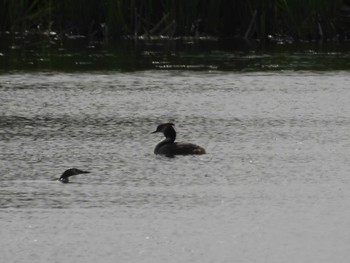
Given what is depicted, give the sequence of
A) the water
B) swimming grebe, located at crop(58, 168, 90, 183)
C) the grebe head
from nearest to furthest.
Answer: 1. the water
2. swimming grebe, located at crop(58, 168, 90, 183)
3. the grebe head

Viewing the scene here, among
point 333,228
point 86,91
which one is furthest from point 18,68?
point 333,228

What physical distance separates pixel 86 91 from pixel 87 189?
1102 cm

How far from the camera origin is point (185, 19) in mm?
36062

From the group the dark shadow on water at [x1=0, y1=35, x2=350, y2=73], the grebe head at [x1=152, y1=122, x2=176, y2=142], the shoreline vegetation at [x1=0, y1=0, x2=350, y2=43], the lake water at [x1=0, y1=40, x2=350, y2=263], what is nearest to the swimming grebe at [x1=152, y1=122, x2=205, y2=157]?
the lake water at [x1=0, y1=40, x2=350, y2=263]

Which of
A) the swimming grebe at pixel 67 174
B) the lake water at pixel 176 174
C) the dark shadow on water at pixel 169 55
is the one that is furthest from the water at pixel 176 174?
the dark shadow on water at pixel 169 55

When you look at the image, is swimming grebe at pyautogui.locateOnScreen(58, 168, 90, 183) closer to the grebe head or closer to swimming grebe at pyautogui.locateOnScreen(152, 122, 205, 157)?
swimming grebe at pyautogui.locateOnScreen(152, 122, 205, 157)

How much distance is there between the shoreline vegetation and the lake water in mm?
8641

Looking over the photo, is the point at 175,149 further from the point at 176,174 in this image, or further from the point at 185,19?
the point at 185,19

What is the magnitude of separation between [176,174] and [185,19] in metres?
20.6

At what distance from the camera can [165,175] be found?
15664 mm

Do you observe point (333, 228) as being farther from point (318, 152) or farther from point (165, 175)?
point (318, 152)

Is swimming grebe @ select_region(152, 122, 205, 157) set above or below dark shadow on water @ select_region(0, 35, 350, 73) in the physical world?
above

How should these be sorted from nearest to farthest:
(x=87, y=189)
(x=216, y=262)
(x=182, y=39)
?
1. (x=216, y=262)
2. (x=87, y=189)
3. (x=182, y=39)

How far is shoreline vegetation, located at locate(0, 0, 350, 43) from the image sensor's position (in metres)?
35.1
